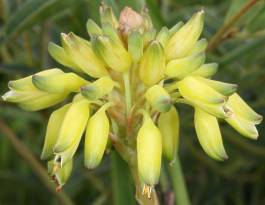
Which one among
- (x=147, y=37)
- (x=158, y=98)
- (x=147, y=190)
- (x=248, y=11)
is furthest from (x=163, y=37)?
(x=248, y=11)

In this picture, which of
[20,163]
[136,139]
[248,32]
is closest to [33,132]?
[20,163]

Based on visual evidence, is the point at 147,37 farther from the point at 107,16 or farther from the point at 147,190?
the point at 147,190

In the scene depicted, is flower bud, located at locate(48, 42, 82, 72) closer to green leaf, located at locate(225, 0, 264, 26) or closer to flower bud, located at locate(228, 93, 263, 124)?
flower bud, located at locate(228, 93, 263, 124)

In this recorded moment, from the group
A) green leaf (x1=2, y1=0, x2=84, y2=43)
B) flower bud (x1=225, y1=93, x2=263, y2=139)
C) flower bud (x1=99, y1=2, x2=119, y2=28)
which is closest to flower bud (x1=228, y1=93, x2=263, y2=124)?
flower bud (x1=225, y1=93, x2=263, y2=139)

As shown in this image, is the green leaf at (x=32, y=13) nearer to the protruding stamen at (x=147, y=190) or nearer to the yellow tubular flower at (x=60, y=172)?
the yellow tubular flower at (x=60, y=172)

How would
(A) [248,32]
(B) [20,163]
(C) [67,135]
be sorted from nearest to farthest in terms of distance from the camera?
(C) [67,135] → (A) [248,32] → (B) [20,163]

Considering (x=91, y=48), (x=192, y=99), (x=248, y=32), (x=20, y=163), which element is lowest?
(x=20, y=163)

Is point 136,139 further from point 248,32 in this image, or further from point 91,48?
point 248,32
